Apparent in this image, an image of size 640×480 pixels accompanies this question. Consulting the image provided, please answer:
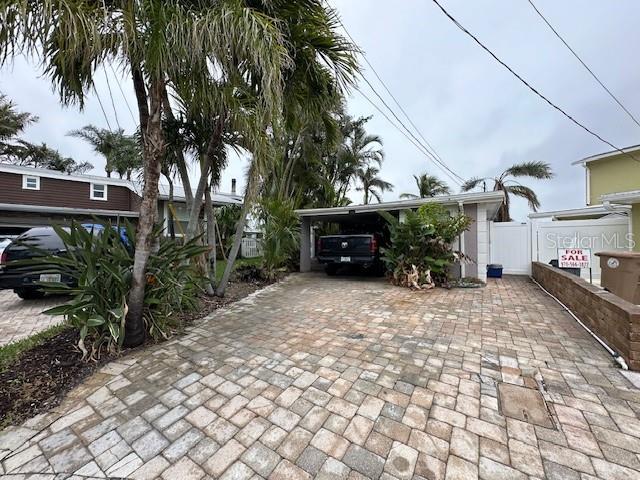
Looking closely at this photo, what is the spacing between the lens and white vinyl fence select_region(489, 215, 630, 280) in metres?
7.51

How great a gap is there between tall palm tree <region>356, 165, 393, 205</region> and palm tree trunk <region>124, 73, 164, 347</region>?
1612 centimetres

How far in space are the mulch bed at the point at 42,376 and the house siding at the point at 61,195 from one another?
576 inches

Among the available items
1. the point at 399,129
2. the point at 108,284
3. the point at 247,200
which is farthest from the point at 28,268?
the point at 399,129

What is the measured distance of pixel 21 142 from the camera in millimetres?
18953

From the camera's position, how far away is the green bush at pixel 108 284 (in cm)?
278

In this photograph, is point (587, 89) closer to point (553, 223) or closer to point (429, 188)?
point (553, 223)

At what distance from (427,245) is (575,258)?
2.75m

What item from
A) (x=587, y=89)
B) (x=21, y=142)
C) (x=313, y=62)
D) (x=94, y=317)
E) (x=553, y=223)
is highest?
(x=21, y=142)

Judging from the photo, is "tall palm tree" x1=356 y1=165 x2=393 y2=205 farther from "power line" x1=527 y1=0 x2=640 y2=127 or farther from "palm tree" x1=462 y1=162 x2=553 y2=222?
"power line" x1=527 y1=0 x2=640 y2=127

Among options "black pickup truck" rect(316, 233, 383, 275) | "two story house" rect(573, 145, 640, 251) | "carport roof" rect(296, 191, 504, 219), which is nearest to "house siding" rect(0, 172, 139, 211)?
"carport roof" rect(296, 191, 504, 219)

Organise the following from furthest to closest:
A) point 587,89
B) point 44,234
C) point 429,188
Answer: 1. point 429,188
2. point 587,89
3. point 44,234

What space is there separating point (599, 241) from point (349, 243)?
6.93 meters

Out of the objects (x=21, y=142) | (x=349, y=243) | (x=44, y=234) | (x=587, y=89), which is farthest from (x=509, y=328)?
(x=21, y=142)

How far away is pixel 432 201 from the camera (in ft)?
24.0
